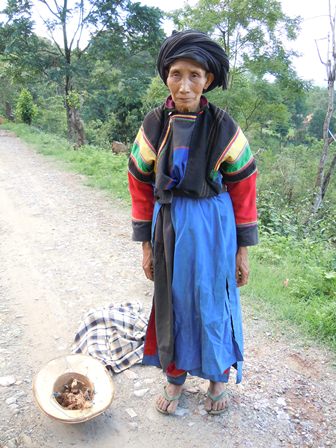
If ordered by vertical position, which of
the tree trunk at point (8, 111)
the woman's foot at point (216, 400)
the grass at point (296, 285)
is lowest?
the woman's foot at point (216, 400)

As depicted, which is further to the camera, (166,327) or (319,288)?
(319,288)

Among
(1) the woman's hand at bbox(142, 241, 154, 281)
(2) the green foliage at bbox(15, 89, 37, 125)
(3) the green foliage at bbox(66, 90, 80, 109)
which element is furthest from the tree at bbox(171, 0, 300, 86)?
(1) the woman's hand at bbox(142, 241, 154, 281)

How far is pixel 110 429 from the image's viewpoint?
199cm

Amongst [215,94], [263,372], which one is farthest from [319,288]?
[215,94]

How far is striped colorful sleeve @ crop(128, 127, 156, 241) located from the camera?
5.73 feet

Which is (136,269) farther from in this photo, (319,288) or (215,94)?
(215,94)

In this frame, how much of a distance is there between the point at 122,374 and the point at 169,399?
39 centimetres

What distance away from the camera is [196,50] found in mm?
1534

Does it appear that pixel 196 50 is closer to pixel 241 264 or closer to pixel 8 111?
pixel 241 264

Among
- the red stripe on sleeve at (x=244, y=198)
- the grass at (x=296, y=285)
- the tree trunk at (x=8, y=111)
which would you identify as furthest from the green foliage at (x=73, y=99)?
the red stripe on sleeve at (x=244, y=198)

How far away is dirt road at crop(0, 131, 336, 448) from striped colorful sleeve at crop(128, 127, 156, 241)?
99 centimetres

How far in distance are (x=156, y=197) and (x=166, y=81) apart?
517 mm

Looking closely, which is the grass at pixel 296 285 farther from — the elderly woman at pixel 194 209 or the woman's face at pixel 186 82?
the woman's face at pixel 186 82

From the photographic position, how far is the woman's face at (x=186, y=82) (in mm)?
1578
